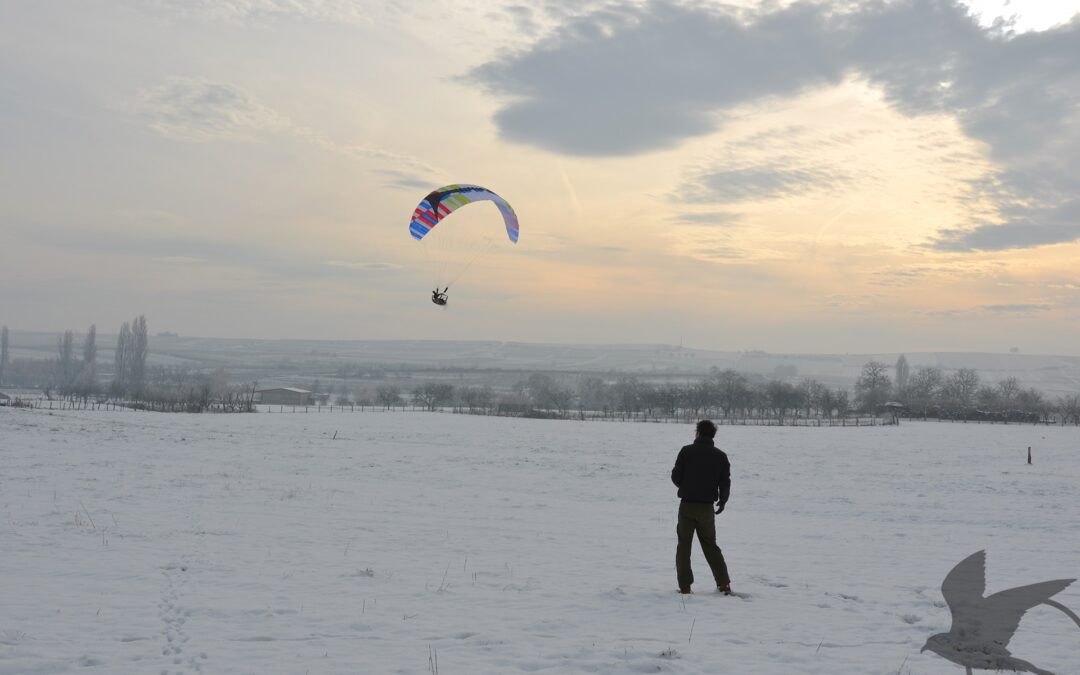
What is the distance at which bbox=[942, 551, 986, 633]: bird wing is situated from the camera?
30.9ft

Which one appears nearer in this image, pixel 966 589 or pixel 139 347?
pixel 966 589

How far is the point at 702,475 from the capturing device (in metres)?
10.3

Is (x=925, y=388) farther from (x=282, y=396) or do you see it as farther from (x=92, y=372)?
(x=92, y=372)

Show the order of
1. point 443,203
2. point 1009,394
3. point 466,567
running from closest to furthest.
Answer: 1. point 466,567
2. point 443,203
3. point 1009,394

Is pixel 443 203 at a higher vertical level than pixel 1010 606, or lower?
higher

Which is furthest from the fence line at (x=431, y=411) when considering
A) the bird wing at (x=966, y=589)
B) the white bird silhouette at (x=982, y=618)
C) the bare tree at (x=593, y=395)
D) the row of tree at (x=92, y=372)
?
the white bird silhouette at (x=982, y=618)

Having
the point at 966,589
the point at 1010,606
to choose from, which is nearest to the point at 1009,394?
the point at 966,589

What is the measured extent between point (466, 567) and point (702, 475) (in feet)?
12.7

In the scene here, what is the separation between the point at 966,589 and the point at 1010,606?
1.25 m

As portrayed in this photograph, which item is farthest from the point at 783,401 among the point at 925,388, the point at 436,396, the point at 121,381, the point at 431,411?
the point at 121,381

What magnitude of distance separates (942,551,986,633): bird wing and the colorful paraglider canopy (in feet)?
60.1

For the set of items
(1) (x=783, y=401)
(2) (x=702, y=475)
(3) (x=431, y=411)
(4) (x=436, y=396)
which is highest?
(1) (x=783, y=401)

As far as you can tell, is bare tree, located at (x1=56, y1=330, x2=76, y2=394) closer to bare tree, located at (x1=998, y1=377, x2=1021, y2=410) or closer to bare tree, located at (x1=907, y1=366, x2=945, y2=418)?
bare tree, located at (x1=907, y1=366, x2=945, y2=418)

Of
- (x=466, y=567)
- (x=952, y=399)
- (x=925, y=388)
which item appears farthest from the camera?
(x=925, y=388)
